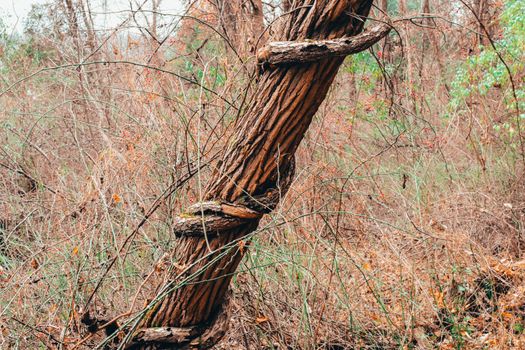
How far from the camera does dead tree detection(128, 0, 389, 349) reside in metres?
1.65

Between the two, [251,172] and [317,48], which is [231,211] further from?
[317,48]

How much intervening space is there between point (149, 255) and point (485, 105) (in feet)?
11.3

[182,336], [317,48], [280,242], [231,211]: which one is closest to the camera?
[317,48]

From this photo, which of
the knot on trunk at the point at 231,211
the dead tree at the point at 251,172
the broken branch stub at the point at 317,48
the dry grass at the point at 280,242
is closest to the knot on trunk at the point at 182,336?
the dead tree at the point at 251,172

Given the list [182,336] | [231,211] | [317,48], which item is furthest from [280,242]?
[317,48]

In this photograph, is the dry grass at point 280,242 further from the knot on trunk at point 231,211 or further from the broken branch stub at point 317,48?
the broken branch stub at point 317,48

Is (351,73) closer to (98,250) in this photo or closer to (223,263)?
(98,250)

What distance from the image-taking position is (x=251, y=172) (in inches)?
71.3

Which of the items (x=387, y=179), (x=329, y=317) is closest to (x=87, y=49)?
(x=387, y=179)

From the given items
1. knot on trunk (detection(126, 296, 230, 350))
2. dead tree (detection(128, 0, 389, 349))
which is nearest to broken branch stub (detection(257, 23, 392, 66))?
dead tree (detection(128, 0, 389, 349))

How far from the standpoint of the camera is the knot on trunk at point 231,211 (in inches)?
71.3

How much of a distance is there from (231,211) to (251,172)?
14 cm

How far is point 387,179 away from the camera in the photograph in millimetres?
4590

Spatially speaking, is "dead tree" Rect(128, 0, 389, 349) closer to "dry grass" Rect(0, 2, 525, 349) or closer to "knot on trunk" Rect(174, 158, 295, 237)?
"knot on trunk" Rect(174, 158, 295, 237)
